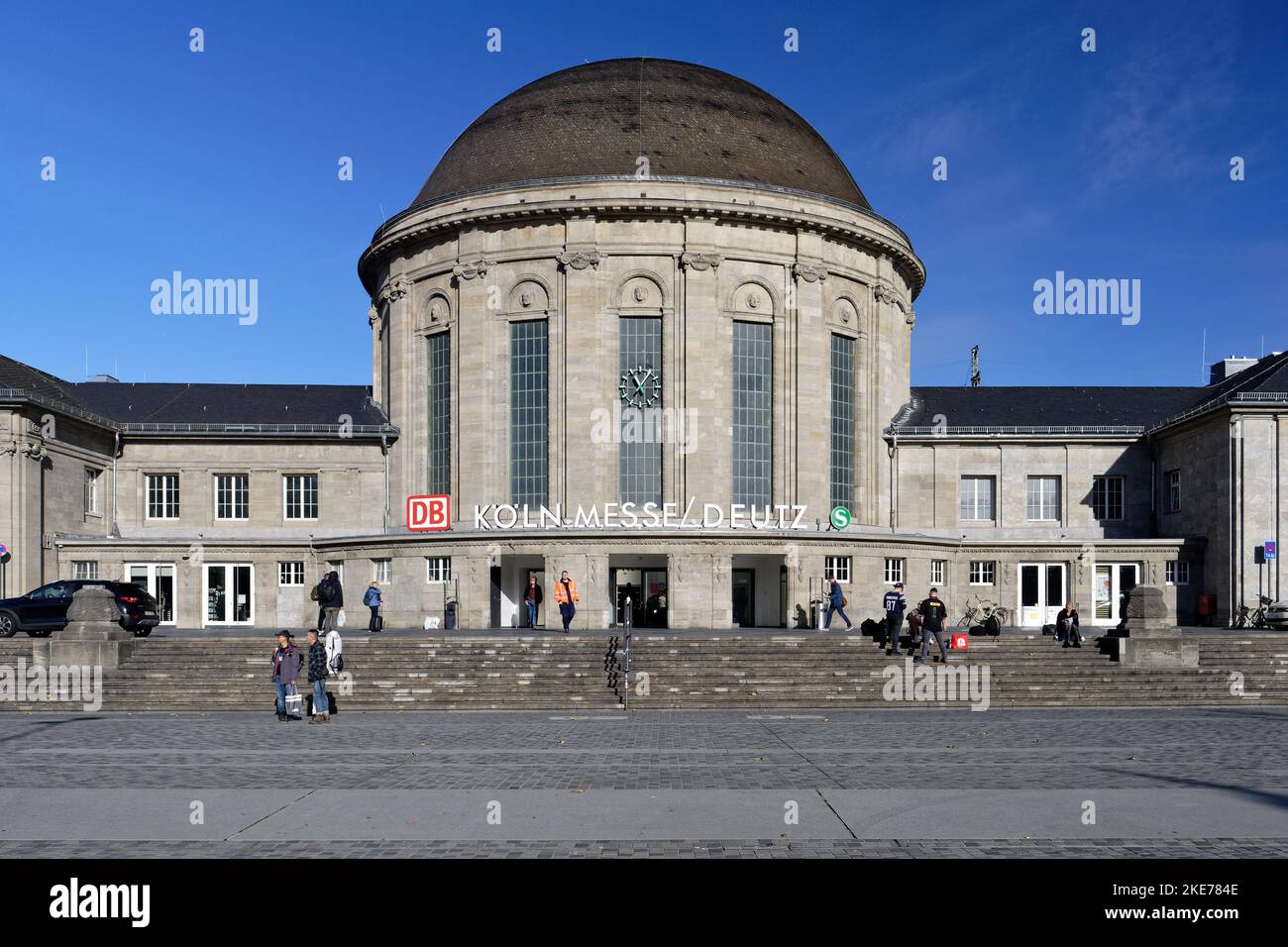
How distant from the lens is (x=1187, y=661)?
2712 centimetres

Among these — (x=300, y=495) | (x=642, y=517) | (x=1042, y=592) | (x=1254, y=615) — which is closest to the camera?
(x=1254, y=615)

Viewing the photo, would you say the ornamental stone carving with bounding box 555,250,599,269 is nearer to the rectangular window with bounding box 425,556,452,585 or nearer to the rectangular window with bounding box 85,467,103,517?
the rectangular window with bounding box 425,556,452,585

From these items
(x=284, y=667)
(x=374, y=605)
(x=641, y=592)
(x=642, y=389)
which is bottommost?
(x=374, y=605)

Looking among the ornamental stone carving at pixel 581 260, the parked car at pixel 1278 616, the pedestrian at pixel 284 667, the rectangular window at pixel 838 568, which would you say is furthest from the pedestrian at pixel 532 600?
the parked car at pixel 1278 616

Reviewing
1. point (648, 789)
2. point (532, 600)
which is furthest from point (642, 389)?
point (648, 789)

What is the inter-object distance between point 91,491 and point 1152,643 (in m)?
37.4

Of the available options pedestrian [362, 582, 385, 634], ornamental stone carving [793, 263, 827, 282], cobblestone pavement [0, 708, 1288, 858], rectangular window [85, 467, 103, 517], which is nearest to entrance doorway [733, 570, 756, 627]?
ornamental stone carving [793, 263, 827, 282]

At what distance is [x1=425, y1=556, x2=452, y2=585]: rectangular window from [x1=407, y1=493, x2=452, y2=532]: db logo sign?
109 centimetres

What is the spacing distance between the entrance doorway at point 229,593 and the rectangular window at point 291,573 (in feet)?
3.64

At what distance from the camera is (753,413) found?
136 ft

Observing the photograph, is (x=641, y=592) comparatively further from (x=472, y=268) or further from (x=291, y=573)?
(x=291, y=573)

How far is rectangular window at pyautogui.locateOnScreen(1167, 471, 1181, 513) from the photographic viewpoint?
43906mm

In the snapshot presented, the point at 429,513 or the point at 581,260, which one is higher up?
the point at 581,260

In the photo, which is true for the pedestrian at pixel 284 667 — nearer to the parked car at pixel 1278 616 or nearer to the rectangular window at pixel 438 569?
the rectangular window at pixel 438 569
